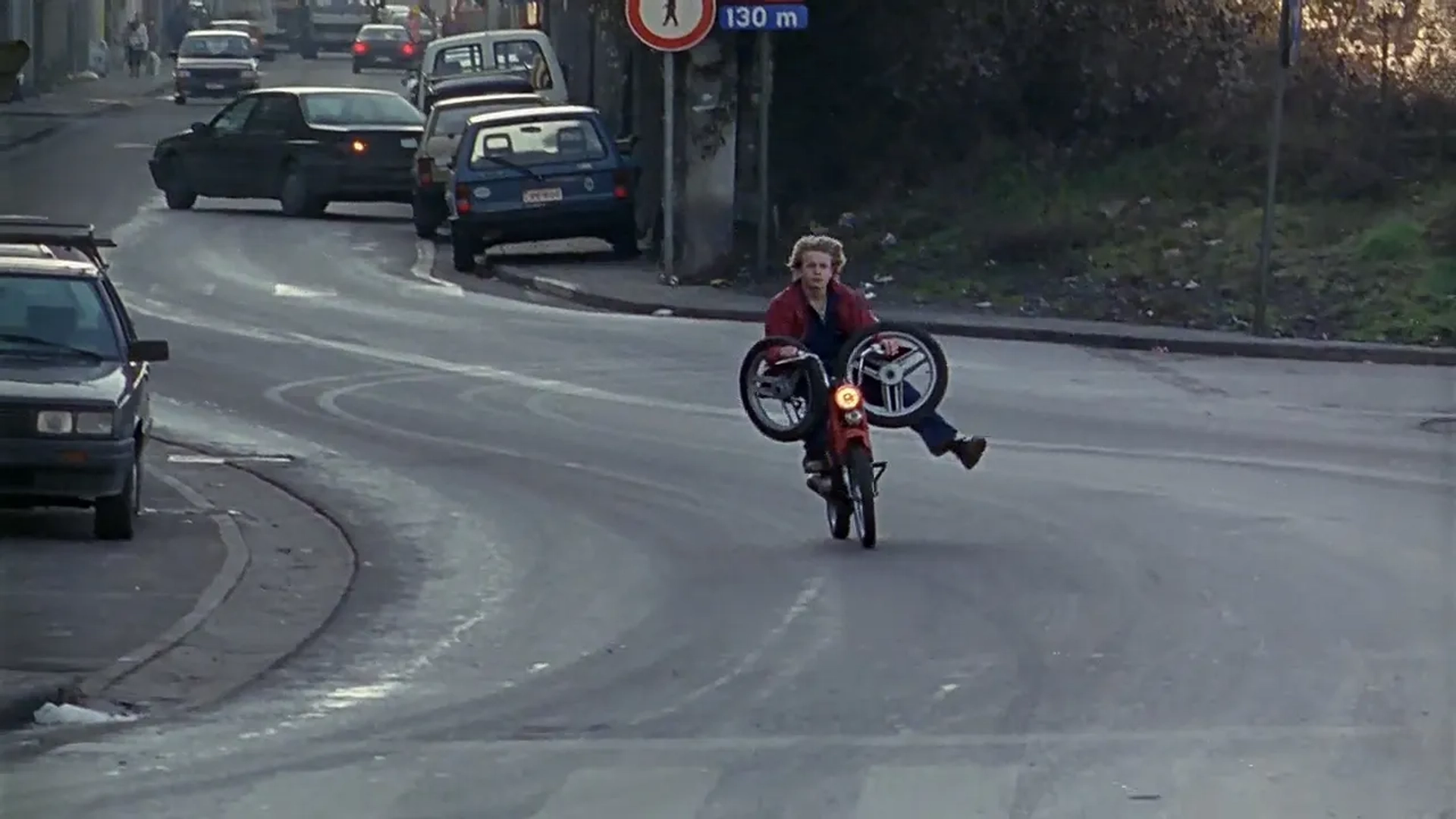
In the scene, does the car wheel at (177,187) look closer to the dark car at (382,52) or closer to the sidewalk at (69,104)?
the sidewalk at (69,104)

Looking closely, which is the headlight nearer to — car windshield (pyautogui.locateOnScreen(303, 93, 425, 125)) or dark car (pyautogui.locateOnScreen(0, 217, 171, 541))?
dark car (pyautogui.locateOnScreen(0, 217, 171, 541))

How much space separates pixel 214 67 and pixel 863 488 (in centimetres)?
5423

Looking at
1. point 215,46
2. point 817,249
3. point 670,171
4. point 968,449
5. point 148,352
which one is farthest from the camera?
point 215,46

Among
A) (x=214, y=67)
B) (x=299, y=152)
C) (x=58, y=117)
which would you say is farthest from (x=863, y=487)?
(x=214, y=67)

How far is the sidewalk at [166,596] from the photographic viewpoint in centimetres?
1014

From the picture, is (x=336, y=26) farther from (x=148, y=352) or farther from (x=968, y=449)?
(x=968, y=449)

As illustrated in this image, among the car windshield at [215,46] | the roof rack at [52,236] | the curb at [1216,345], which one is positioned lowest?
the car windshield at [215,46]

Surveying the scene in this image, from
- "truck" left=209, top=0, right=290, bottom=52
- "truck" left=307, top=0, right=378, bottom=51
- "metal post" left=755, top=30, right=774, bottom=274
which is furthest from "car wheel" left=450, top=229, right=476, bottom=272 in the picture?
"truck" left=307, top=0, right=378, bottom=51

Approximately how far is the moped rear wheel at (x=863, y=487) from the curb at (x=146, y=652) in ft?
8.92

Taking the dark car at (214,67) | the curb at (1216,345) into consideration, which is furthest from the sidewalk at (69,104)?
the curb at (1216,345)

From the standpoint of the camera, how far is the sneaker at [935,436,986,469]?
13.6 meters

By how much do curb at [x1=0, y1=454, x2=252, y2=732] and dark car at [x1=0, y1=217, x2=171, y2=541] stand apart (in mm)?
531

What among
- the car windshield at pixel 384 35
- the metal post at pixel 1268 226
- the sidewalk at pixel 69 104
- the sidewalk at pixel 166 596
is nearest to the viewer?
the sidewalk at pixel 166 596

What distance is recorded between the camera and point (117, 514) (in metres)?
13.3
